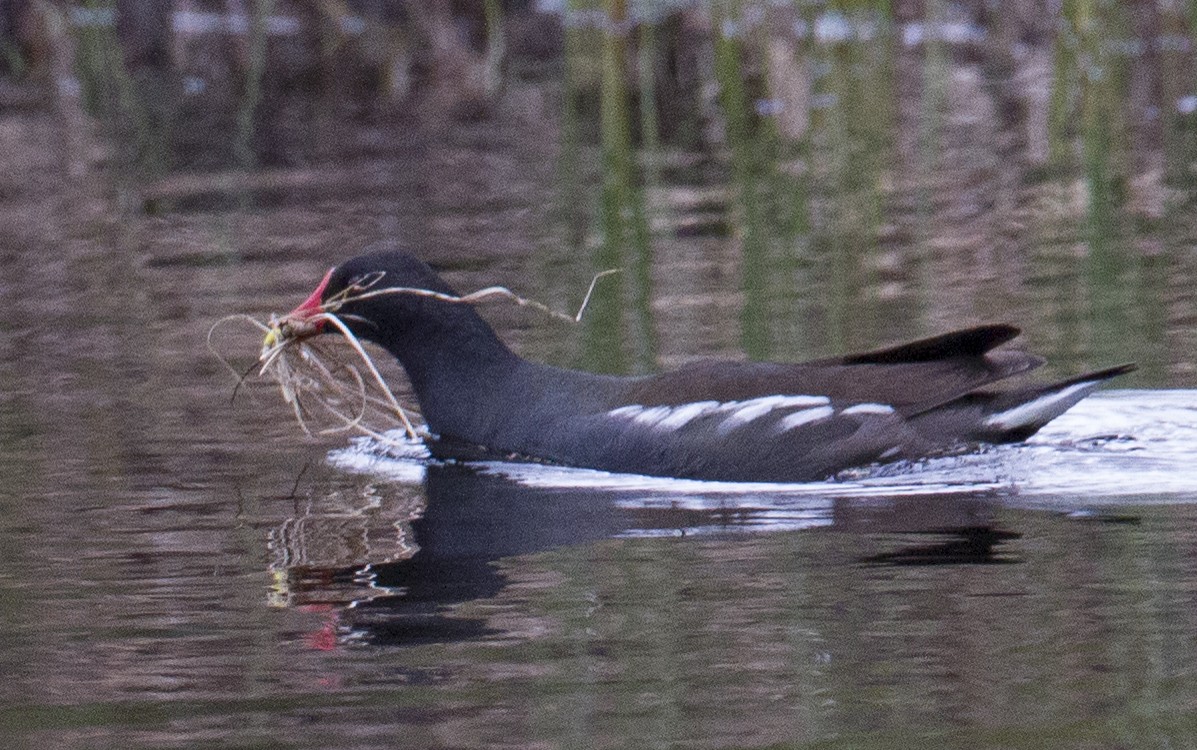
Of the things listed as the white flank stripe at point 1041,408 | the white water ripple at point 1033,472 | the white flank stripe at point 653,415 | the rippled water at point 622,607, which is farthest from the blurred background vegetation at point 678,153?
the rippled water at point 622,607

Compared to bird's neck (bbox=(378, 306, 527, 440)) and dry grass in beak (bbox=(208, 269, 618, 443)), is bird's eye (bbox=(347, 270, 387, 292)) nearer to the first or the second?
dry grass in beak (bbox=(208, 269, 618, 443))

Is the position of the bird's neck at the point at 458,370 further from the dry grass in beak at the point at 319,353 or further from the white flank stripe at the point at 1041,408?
the white flank stripe at the point at 1041,408

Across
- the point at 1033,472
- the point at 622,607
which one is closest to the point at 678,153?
the point at 1033,472

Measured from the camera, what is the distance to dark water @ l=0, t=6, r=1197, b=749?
3.58 meters

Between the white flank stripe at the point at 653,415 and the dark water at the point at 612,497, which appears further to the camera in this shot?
the white flank stripe at the point at 653,415

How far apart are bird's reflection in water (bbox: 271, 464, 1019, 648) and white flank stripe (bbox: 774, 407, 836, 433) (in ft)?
0.76

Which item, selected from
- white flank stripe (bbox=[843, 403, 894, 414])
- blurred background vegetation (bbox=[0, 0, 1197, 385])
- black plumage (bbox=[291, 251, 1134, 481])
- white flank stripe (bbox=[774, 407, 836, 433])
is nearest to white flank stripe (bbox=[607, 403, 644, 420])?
black plumage (bbox=[291, 251, 1134, 481])

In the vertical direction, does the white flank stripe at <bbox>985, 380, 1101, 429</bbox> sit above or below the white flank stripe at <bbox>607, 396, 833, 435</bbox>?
below

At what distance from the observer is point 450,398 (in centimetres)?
621

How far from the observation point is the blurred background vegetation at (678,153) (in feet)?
25.9

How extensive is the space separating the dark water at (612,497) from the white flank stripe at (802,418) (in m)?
0.16

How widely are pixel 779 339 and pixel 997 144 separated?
5391mm

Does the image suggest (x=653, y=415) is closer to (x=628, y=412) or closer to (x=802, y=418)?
(x=628, y=412)

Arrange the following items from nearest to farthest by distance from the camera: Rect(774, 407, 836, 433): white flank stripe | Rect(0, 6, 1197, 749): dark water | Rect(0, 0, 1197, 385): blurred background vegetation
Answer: Rect(0, 6, 1197, 749): dark water → Rect(774, 407, 836, 433): white flank stripe → Rect(0, 0, 1197, 385): blurred background vegetation
